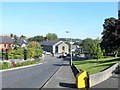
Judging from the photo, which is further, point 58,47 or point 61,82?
point 58,47

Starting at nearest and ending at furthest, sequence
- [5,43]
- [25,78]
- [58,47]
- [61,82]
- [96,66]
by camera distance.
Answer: [61,82]
[25,78]
[96,66]
[5,43]
[58,47]

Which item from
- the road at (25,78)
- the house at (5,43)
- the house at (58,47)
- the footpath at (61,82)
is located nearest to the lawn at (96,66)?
the footpath at (61,82)

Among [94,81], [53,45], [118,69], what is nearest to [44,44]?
[53,45]

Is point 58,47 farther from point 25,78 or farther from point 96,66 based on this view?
point 25,78

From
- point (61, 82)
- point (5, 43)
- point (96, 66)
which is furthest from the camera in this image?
point (5, 43)

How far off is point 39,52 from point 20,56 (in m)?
21.9

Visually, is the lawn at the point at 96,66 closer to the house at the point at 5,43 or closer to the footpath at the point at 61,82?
the footpath at the point at 61,82

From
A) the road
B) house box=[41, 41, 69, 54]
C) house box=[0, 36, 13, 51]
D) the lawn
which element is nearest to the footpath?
the road

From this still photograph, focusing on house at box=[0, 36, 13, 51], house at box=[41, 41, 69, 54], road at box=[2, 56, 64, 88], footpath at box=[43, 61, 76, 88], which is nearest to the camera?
footpath at box=[43, 61, 76, 88]

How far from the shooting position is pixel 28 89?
21.3 metres

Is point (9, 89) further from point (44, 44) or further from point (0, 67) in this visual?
point (44, 44)

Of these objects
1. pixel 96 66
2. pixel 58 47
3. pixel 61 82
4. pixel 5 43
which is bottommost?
pixel 61 82

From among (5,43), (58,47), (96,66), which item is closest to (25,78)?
(96,66)

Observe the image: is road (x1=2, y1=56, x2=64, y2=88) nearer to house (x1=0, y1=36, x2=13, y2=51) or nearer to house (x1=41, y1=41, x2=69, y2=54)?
house (x1=0, y1=36, x2=13, y2=51)
